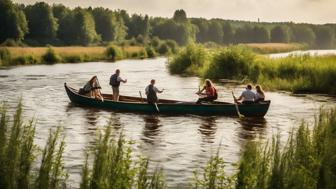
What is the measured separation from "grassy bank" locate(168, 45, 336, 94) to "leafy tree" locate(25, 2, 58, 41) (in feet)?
214

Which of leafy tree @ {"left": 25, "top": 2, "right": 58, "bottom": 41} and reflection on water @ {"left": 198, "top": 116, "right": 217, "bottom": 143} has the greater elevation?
leafy tree @ {"left": 25, "top": 2, "right": 58, "bottom": 41}

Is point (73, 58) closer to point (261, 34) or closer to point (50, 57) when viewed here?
point (50, 57)

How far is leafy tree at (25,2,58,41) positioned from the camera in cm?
10650

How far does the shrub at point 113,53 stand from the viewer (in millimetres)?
80562

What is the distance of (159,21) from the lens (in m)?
162

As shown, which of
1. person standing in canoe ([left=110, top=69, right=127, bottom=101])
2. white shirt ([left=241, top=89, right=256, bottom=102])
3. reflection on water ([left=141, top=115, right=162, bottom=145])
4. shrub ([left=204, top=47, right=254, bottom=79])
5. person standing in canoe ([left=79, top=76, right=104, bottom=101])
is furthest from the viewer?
shrub ([left=204, top=47, right=254, bottom=79])

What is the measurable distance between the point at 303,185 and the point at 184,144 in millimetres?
9656

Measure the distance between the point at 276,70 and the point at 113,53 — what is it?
4778 centimetres

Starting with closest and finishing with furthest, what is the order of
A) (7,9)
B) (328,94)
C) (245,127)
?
(245,127)
(328,94)
(7,9)

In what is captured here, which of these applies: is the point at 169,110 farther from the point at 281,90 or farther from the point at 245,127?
the point at 281,90

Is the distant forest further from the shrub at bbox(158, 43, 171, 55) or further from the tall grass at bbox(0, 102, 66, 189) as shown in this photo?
the tall grass at bbox(0, 102, 66, 189)

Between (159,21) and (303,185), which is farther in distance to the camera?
(159,21)

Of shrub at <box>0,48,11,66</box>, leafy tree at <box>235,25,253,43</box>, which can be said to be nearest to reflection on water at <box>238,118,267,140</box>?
shrub at <box>0,48,11,66</box>

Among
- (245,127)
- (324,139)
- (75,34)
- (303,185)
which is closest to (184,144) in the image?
(245,127)
